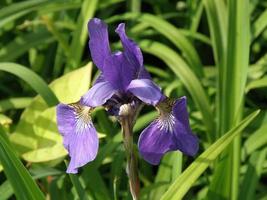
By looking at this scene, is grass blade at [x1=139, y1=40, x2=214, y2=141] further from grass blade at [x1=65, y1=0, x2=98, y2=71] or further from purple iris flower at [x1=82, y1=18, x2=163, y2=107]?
purple iris flower at [x1=82, y1=18, x2=163, y2=107]

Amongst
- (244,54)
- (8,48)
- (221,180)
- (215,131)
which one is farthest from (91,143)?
(8,48)

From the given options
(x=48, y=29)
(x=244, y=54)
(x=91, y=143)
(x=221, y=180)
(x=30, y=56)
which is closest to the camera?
(x=91, y=143)

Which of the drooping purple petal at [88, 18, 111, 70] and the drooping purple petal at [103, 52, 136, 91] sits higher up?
the drooping purple petal at [88, 18, 111, 70]

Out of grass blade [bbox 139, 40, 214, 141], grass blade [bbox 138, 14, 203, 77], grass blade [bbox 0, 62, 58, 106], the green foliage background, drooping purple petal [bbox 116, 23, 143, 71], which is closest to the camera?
drooping purple petal [bbox 116, 23, 143, 71]

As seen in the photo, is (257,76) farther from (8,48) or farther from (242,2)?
(8,48)

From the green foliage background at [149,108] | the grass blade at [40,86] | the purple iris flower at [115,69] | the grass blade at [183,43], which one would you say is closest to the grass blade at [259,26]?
the green foliage background at [149,108]

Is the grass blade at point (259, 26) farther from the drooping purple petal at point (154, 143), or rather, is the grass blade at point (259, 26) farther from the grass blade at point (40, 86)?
the drooping purple petal at point (154, 143)

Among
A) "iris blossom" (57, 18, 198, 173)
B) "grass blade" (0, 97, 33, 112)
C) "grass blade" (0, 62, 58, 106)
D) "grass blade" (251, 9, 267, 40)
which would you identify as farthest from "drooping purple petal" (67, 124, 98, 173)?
"grass blade" (251, 9, 267, 40)
